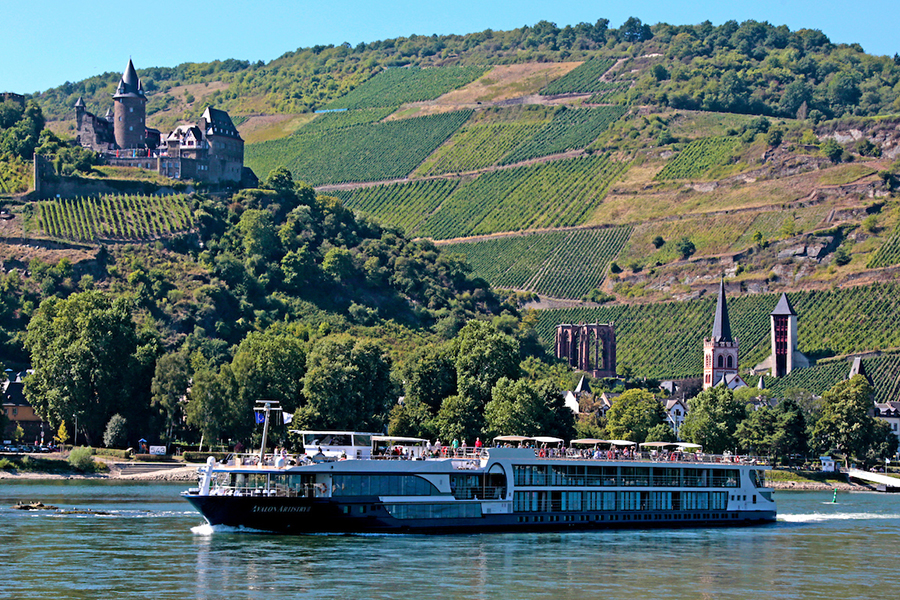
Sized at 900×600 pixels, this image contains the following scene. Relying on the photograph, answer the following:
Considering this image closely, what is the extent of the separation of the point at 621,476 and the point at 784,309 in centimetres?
10803

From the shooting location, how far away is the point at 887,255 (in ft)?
577

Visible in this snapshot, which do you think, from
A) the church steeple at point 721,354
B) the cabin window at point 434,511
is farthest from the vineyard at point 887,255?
the cabin window at point 434,511

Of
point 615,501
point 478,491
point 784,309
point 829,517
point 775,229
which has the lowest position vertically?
point 829,517

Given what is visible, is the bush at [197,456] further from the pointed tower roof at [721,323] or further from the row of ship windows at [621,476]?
the pointed tower roof at [721,323]

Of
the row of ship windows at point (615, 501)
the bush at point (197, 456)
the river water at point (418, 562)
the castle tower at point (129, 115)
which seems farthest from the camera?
the castle tower at point (129, 115)

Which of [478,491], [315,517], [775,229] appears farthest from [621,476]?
[775,229]

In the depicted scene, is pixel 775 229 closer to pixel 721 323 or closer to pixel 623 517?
pixel 721 323

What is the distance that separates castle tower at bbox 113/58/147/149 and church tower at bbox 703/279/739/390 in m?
74.7

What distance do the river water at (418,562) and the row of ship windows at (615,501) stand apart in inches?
64.7

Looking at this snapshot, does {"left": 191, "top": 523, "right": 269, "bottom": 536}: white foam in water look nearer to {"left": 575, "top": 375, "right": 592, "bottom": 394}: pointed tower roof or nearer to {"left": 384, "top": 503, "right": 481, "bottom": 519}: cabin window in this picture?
{"left": 384, "top": 503, "right": 481, "bottom": 519}: cabin window

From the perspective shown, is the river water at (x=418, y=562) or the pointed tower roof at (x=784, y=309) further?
the pointed tower roof at (x=784, y=309)

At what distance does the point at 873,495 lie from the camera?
346 feet

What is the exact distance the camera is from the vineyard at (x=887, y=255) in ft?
570

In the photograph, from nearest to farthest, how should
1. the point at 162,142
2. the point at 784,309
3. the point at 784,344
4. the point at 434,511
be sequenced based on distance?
the point at 434,511
the point at 162,142
the point at 784,344
the point at 784,309
